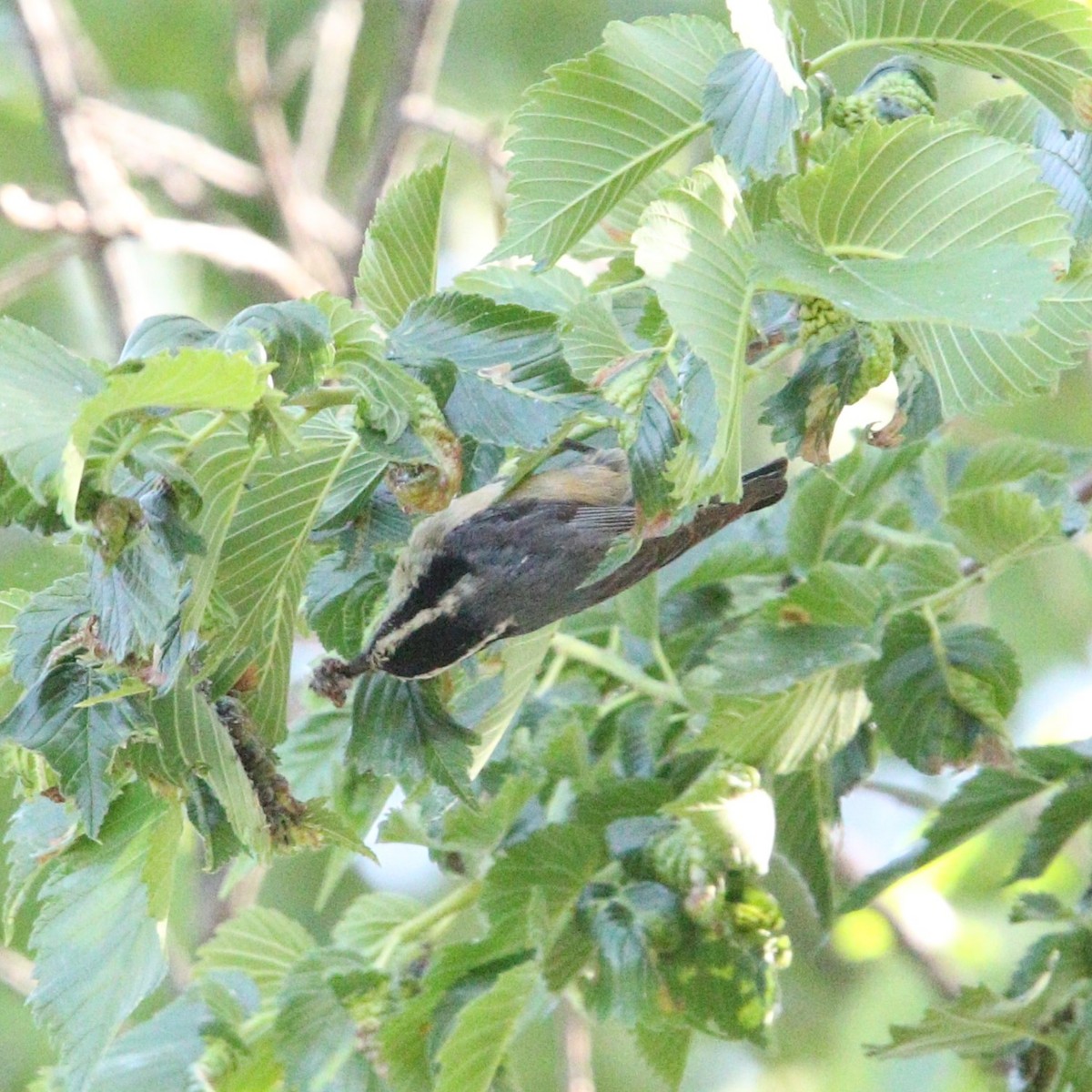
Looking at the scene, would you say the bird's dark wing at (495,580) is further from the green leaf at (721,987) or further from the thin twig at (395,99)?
the thin twig at (395,99)

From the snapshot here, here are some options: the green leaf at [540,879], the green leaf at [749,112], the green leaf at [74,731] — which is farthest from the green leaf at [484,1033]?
the green leaf at [749,112]

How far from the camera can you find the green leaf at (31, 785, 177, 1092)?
0.78m

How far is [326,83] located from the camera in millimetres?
2562

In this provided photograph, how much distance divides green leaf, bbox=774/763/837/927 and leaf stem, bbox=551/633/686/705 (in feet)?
0.36

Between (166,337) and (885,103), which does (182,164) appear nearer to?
(885,103)

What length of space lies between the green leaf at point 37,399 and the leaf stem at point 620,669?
637 millimetres

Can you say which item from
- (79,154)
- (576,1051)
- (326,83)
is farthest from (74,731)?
(326,83)

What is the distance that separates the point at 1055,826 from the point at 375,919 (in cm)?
55

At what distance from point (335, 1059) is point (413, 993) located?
92 millimetres

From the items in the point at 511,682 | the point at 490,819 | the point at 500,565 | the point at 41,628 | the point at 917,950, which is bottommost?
the point at 917,950

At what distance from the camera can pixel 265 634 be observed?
76cm

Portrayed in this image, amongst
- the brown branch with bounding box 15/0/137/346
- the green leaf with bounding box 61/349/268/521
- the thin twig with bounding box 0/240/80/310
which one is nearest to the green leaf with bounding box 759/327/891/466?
the green leaf with bounding box 61/349/268/521

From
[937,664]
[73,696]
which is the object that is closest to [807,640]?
[937,664]

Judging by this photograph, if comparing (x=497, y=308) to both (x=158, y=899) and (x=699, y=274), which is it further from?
(x=158, y=899)
